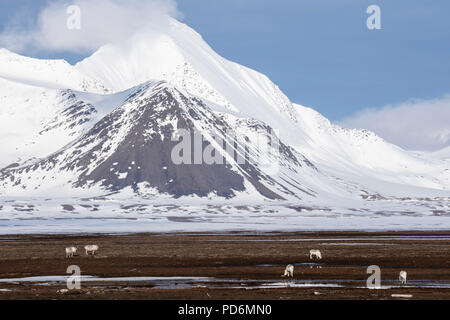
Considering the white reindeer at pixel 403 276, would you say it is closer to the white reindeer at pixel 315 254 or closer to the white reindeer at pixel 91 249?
the white reindeer at pixel 315 254

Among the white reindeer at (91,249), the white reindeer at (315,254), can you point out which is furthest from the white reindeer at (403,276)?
the white reindeer at (91,249)

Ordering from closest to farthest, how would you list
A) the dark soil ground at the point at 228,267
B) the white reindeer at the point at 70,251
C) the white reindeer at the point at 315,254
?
the dark soil ground at the point at 228,267 < the white reindeer at the point at 315,254 < the white reindeer at the point at 70,251

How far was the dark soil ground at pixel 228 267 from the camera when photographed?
136 feet

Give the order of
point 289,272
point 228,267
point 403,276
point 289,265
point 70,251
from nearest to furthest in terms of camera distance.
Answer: point 403,276, point 289,265, point 289,272, point 228,267, point 70,251

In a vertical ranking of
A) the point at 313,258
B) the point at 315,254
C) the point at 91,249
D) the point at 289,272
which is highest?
the point at 91,249

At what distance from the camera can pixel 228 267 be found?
195 feet

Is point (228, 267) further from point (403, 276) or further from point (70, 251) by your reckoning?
point (70, 251)

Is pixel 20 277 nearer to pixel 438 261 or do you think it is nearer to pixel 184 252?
pixel 184 252

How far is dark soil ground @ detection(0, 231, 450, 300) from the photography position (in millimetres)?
41531

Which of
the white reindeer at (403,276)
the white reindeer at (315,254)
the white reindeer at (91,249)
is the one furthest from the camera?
the white reindeer at (91,249)

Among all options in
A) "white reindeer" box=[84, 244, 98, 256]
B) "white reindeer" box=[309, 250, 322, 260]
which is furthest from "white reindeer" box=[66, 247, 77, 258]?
"white reindeer" box=[309, 250, 322, 260]

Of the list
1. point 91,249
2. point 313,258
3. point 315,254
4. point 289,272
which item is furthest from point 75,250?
point 289,272
